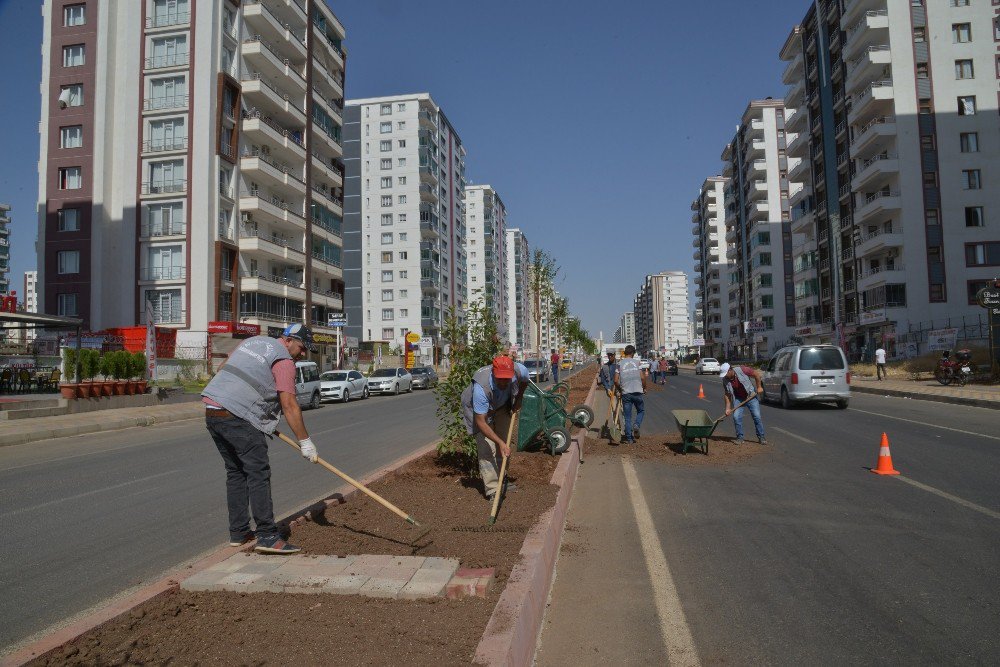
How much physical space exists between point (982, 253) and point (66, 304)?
59850 millimetres

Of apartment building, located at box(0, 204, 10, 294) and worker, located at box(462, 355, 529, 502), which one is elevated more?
apartment building, located at box(0, 204, 10, 294)

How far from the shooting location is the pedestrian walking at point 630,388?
11.6m

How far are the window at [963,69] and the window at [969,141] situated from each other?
4063 millimetres

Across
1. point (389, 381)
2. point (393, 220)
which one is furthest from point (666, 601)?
point (393, 220)

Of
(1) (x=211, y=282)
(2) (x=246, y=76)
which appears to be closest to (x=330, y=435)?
(1) (x=211, y=282)

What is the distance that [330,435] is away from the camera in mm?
14766

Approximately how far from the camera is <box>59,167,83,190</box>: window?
3888 centimetres

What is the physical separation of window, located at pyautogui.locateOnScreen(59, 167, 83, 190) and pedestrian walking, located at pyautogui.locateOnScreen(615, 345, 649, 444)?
130 feet

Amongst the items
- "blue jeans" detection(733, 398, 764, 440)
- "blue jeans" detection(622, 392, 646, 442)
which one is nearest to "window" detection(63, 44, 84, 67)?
"blue jeans" detection(622, 392, 646, 442)

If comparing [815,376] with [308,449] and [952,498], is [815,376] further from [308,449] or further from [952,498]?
[308,449]

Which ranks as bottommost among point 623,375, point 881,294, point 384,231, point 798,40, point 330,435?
point 330,435

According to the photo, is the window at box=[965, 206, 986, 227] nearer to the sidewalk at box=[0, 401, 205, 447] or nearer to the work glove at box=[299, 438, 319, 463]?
the sidewalk at box=[0, 401, 205, 447]

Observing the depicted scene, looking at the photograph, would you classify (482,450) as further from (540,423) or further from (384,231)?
(384,231)

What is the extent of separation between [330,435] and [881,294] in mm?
45981
